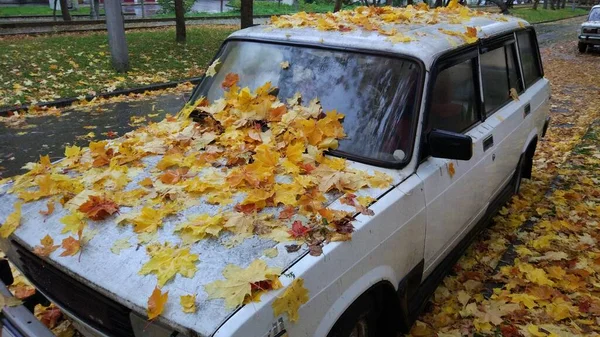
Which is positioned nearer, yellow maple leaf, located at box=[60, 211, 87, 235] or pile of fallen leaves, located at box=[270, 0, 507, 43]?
yellow maple leaf, located at box=[60, 211, 87, 235]

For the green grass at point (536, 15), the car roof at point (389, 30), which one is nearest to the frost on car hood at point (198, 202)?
the car roof at point (389, 30)

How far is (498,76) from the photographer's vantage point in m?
4.14

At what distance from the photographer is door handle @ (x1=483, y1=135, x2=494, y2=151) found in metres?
3.60

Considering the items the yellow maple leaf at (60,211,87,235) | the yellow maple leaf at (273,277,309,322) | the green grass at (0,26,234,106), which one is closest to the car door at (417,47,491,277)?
the yellow maple leaf at (273,277,309,322)

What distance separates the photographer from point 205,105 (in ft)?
11.9

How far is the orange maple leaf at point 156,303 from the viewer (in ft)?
6.04

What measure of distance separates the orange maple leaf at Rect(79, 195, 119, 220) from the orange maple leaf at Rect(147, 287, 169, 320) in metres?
0.71

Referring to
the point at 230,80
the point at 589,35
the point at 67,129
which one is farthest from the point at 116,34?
the point at 589,35

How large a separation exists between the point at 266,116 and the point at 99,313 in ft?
5.39

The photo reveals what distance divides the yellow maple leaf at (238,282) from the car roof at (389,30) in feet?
5.83

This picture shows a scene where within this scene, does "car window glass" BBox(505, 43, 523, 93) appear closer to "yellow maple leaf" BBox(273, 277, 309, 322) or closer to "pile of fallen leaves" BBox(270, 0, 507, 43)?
"pile of fallen leaves" BBox(270, 0, 507, 43)

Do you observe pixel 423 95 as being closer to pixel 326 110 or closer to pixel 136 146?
pixel 326 110

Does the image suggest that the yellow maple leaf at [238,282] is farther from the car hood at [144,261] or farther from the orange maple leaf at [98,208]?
the orange maple leaf at [98,208]

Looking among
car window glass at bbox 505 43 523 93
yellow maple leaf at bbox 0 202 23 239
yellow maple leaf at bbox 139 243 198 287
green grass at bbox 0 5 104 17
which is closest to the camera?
yellow maple leaf at bbox 139 243 198 287
